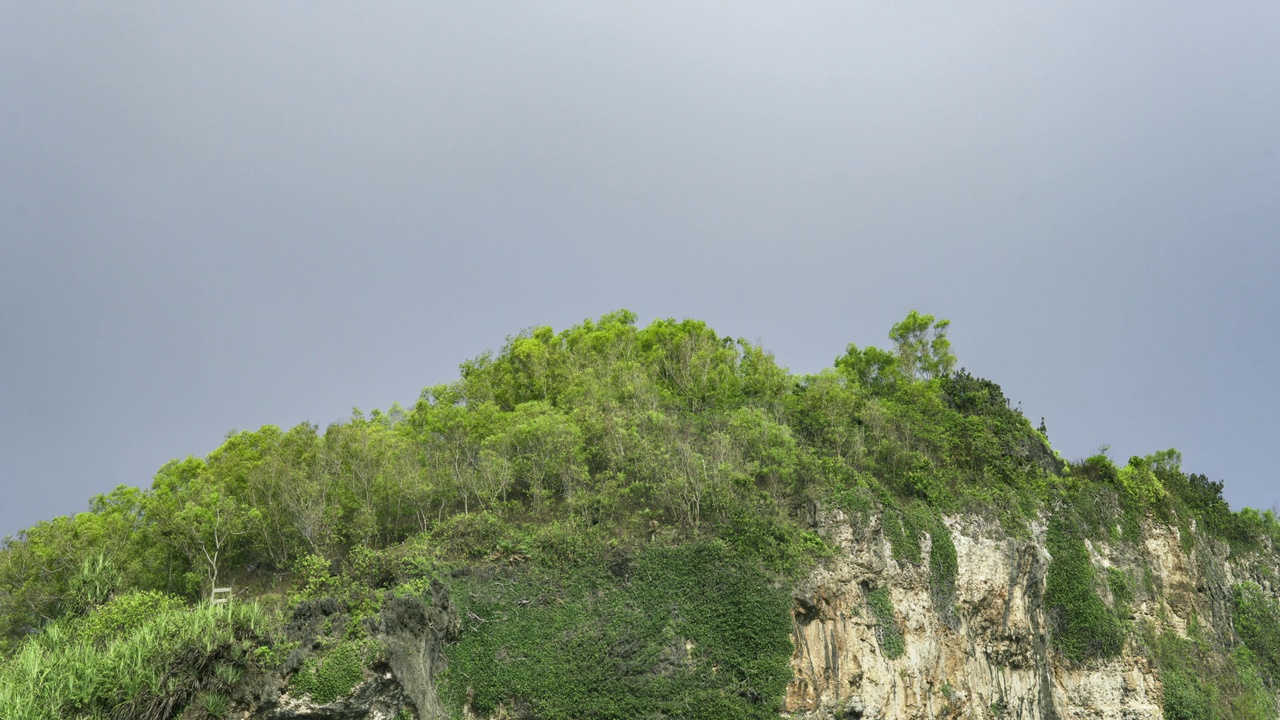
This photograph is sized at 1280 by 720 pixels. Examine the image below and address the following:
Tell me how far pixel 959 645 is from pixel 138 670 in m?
22.4

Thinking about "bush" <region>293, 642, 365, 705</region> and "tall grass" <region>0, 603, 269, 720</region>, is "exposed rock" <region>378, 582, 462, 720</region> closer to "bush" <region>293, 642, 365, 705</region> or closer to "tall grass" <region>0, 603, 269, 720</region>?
"bush" <region>293, 642, 365, 705</region>

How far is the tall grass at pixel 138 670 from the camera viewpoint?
1420 centimetres

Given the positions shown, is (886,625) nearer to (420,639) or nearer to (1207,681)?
(420,639)

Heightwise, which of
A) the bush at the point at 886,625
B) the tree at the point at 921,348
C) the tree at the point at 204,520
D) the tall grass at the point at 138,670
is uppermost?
the tree at the point at 921,348

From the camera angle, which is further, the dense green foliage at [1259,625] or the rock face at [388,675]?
the dense green foliage at [1259,625]

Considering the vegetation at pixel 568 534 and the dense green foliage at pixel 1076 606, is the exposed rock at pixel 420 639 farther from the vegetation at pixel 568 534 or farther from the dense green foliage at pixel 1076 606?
the dense green foliage at pixel 1076 606

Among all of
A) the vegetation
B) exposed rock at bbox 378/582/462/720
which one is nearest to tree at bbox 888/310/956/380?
the vegetation

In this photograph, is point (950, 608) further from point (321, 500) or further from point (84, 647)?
point (84, 647)

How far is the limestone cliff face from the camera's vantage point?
20.1 meters

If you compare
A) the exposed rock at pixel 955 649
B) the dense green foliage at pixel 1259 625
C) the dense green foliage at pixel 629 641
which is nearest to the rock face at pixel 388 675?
the dense green foliage at pixel 629 641

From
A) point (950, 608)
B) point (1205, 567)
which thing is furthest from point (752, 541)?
point (1205, 567)

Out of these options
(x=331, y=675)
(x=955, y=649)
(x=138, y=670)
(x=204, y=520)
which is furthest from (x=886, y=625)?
(x=204, y=520)

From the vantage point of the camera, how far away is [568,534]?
20.6 metres

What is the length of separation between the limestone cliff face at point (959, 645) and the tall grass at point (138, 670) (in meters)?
13.7
